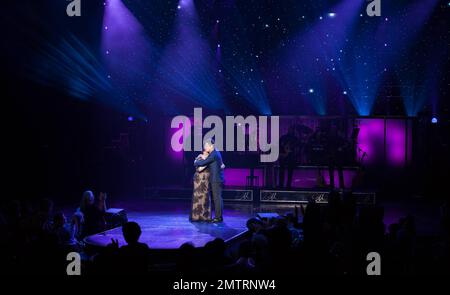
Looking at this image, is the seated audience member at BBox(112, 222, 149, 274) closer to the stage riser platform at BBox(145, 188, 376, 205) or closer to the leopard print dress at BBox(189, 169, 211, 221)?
the leopard print dress at BBox(189, 169, 211, 221)

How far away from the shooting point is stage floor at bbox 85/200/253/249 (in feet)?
25.5

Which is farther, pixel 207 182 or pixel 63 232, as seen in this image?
pixel 207 182

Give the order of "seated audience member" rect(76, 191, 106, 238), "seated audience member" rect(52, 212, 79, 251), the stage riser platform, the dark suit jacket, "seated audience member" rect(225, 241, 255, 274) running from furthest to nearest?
the stage riser platform
the dark suit jacket
"seated audience member" rect(76, 191, 106, 238)
"seated audience member" rect(52, 212, 79, 251)
"seated audience member" rect(225, 241, 255, 274)

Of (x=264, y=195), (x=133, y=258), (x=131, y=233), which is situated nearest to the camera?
(x=133, y=258)

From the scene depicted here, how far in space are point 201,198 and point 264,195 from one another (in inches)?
148

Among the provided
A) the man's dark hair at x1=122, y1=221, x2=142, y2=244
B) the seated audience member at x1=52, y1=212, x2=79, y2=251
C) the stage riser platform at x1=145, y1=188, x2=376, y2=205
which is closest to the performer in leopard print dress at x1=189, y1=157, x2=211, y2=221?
the seated audience member at x1=52, y1=212, x2=79, y2=251

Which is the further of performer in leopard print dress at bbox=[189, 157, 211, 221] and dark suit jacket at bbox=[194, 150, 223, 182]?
performer in leopard print dress at bbox=[189, 157, 211, 221]

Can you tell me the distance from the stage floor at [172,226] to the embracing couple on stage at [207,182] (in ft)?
0.81

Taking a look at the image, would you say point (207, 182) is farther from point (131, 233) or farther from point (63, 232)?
point (131, 233)

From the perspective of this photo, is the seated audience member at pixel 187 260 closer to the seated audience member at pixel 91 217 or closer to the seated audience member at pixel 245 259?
the seated audience member at pixel 245 259

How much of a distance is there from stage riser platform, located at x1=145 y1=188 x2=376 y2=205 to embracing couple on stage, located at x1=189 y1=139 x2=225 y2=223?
3.52m

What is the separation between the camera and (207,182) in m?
9.87

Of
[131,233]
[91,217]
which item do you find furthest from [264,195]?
[131,233]
